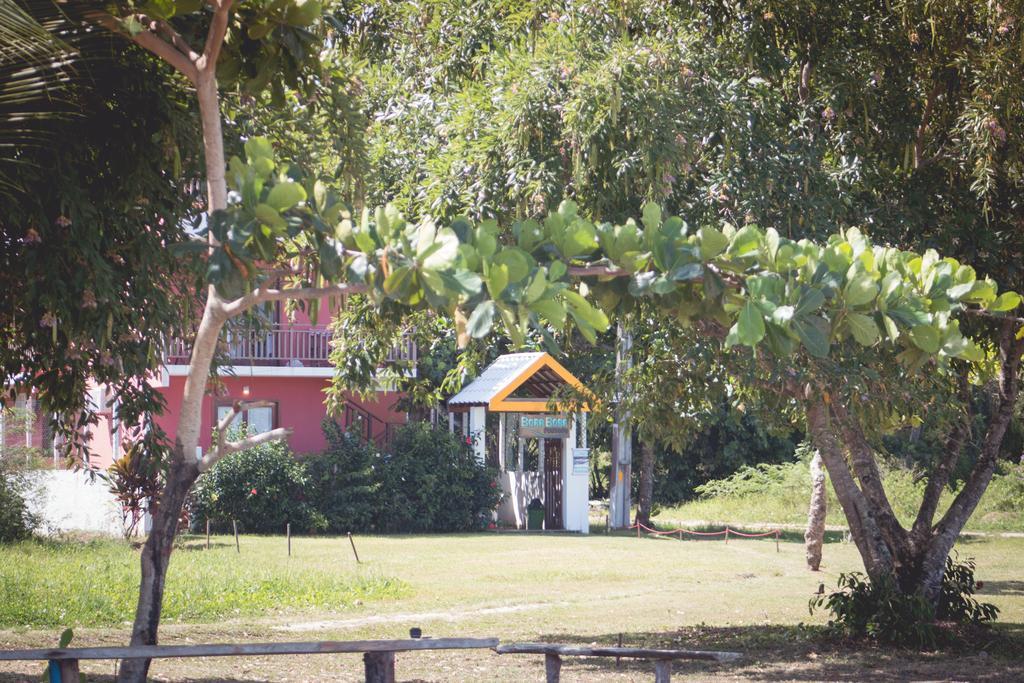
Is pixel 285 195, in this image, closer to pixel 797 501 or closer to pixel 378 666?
pixel 378 666

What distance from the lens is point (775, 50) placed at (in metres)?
10.9

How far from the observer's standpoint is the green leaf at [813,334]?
4883 millimetres

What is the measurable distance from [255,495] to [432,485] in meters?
4.20

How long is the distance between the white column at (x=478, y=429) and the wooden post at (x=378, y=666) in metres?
21.6

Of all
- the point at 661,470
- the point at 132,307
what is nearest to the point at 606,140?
the point at 132,307

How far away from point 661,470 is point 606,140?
90.7 feet


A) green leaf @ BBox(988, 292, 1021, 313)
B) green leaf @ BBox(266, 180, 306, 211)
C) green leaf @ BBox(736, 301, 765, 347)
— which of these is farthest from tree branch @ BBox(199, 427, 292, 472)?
green leaf @ BBox(988, 292, 1021, 313)

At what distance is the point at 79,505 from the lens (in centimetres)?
2405

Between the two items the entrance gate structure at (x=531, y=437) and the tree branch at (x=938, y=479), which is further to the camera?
the entrance gate structure at (x=531, y=437)

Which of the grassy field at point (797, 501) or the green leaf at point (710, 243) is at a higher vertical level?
the green leaf at point (710, 243)

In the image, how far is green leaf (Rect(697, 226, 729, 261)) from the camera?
5141mm

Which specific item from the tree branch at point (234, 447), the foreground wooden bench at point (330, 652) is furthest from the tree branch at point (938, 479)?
the tree branch at point (234, 447)

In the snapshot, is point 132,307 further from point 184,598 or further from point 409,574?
point 409,574

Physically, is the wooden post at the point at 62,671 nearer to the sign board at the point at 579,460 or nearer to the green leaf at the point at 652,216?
the green leaf at the point at 652,216
